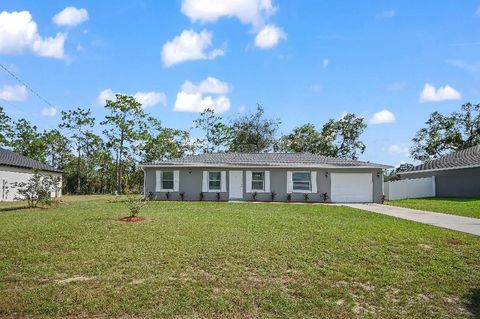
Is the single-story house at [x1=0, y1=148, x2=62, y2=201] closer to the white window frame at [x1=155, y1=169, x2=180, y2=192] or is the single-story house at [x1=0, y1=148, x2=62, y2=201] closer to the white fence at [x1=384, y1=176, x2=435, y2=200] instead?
the white window frame at [x1=155, y1=169, x2=180, y2=192]

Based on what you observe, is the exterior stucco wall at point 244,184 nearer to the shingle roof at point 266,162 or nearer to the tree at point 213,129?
the shingle roof at point 266,162

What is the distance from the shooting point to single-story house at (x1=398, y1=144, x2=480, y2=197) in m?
26.9

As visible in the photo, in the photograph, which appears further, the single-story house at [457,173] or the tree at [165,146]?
the tree at [165,146]

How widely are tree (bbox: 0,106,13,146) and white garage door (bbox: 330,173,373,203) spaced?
3371 centimetres

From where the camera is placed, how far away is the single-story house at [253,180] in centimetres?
2261

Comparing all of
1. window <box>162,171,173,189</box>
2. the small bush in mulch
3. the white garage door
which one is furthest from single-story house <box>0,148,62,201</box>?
the small bush in mulch

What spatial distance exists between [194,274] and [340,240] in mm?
3845

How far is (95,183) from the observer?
1767 inches

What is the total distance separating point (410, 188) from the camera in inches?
1167

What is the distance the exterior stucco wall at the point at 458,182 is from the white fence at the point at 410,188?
0.52 metres

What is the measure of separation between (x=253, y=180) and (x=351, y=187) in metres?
5.69

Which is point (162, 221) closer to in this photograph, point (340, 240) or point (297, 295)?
point (340, 240)

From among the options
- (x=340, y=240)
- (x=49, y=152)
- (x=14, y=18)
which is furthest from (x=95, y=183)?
(x=340, y=240)

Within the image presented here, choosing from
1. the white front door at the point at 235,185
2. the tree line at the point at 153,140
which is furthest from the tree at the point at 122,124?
the white front door at the point at 235,185
